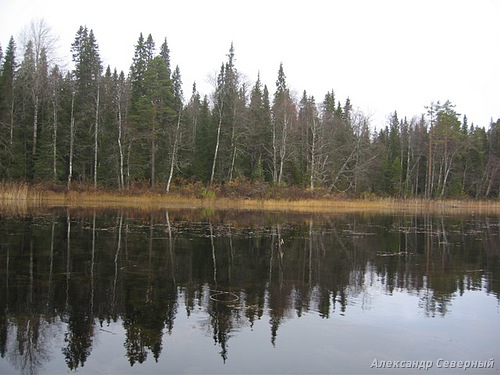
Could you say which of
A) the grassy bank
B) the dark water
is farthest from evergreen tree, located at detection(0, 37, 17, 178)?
the dark water

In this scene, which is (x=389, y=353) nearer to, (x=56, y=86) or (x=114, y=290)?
(x=114, y=290)

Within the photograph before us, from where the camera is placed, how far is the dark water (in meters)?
6.34

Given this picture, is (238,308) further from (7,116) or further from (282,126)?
(282,126)

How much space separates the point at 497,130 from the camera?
83000 millimetres

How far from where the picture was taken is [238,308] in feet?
28.7

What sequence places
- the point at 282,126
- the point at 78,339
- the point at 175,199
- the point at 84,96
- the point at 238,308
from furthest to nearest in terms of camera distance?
the point at 282,126, the point at 84,96, the point at 175,199, the point at 238,308, the point at 78,339

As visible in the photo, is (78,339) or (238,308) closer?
(78,339)

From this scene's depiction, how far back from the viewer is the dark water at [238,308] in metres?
6.34

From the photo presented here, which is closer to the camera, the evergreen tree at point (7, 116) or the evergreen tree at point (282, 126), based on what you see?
the evergreen tree at point (7, 116)

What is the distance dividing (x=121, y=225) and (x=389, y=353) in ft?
59.8

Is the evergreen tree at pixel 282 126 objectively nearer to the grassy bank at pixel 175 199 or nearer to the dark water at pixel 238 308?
the grassy bank at pixel 175 199

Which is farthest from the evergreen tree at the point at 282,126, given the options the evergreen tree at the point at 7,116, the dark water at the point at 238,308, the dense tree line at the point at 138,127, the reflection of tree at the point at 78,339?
the reflection of tree at the point at 78,339

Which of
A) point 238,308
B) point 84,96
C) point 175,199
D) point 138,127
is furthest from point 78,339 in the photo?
point 84,96

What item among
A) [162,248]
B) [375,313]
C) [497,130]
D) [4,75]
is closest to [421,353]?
[375,313]
